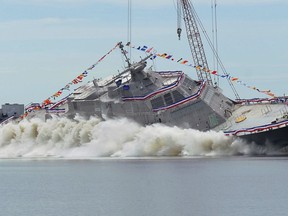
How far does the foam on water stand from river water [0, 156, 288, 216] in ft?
5.75

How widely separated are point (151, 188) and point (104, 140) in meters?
37.9

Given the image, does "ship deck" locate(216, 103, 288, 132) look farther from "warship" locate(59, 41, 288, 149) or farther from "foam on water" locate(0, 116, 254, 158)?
"foam on water" locate(0, 116, 254, 158)

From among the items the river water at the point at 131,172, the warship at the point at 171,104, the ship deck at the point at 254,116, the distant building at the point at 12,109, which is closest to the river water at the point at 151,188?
the river water at the point at 131,172

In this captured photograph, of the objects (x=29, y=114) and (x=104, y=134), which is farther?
(x=29, y=114)

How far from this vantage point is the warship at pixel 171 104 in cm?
11400

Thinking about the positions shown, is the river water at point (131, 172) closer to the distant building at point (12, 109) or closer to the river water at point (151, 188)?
the river water at point (151, 188)

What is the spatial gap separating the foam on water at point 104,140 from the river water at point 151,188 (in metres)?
1.75

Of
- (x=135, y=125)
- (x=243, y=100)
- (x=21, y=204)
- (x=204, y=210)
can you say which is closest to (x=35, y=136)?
(x=135, y=125)

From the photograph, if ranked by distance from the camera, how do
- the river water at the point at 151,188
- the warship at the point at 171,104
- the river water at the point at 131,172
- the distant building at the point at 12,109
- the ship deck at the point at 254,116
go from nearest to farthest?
the river water at the point at 151,188, the river water at the point at 131,172, the ship deck at the point at 254,116, the warship at the point at 171,104, the distant building at the point at 12,109

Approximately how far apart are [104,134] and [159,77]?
10.3m

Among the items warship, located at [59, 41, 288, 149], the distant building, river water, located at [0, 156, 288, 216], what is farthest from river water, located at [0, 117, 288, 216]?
the distant building

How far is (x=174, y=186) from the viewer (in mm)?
84875

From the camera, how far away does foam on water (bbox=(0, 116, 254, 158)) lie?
111812mm

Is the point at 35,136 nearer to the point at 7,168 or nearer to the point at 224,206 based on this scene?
the point at 7,168
